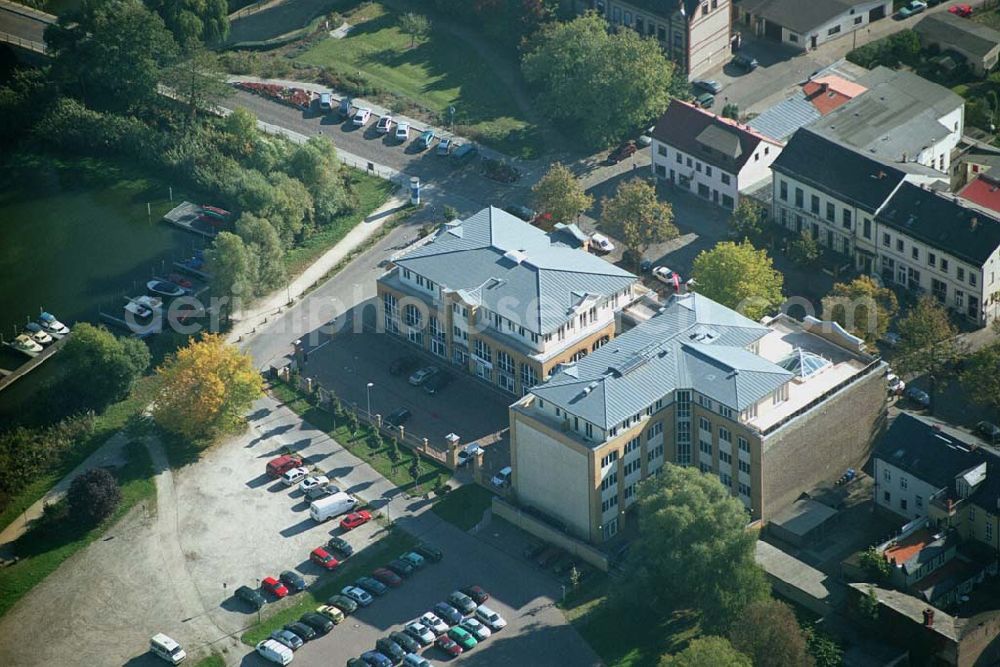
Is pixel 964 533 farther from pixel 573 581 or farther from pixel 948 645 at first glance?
pixel 573 581

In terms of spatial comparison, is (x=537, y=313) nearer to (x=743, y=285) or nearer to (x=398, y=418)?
(x=398, y=418)

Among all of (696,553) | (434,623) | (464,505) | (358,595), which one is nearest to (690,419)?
(696,553)

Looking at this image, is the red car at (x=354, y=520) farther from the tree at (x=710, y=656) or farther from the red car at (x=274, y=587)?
the tree at (x=710, y=656)

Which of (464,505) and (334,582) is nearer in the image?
(334,582)

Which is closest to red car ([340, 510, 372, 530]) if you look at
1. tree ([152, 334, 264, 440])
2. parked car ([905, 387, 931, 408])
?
tree ([152, 334, 264, 440])

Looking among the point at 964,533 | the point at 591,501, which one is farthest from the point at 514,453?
the point at 964,533

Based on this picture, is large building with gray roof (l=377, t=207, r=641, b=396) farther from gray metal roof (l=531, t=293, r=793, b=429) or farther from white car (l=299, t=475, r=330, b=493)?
white car (l=299, t=475, r=330, b=493)
